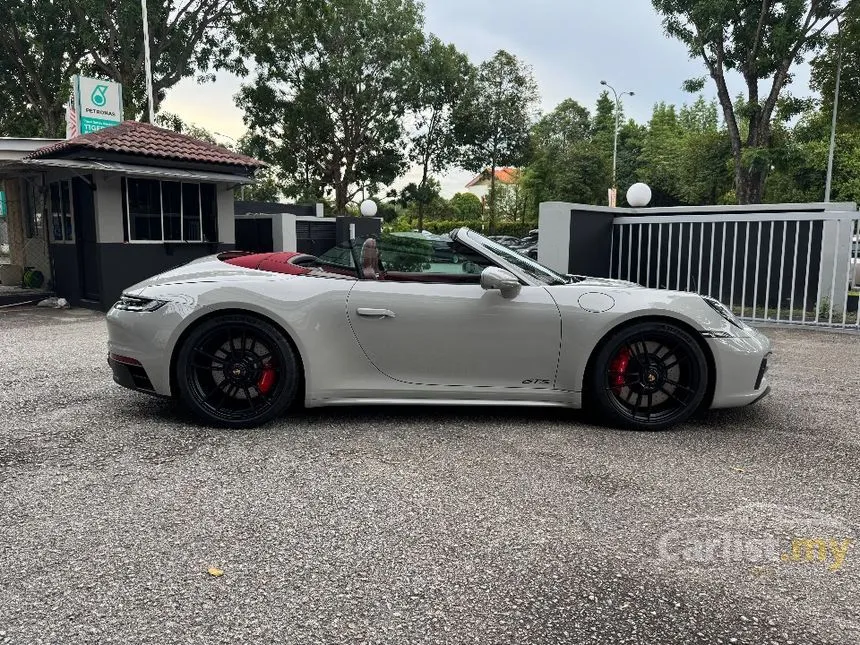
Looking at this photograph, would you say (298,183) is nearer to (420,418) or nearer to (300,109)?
(300,109)

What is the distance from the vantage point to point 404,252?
4129mm

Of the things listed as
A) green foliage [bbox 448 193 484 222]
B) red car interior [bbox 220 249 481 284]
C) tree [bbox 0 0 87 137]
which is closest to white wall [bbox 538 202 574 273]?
red car interior [bbox 220 249 481 284]

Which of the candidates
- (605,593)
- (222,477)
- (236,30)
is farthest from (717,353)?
(236,30)

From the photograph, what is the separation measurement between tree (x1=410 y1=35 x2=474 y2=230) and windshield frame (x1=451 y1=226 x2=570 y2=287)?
31.6m

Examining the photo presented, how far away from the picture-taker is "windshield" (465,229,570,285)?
4078mm

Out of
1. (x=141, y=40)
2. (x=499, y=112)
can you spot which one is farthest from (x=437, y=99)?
(x=141, y=40)

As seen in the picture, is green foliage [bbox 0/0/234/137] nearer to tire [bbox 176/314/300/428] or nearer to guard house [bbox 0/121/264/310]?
guard house [bbox 0/121/264/310]

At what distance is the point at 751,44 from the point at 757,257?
615 inches

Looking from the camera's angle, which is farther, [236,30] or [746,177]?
[236,30]

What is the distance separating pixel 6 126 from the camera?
91.6 feet

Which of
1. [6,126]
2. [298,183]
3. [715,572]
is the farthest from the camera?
[298,183]

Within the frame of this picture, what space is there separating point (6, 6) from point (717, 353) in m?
26.8

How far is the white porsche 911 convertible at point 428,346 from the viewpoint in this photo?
383 centimetres

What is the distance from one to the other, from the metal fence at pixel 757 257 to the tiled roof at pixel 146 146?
24.4ft
